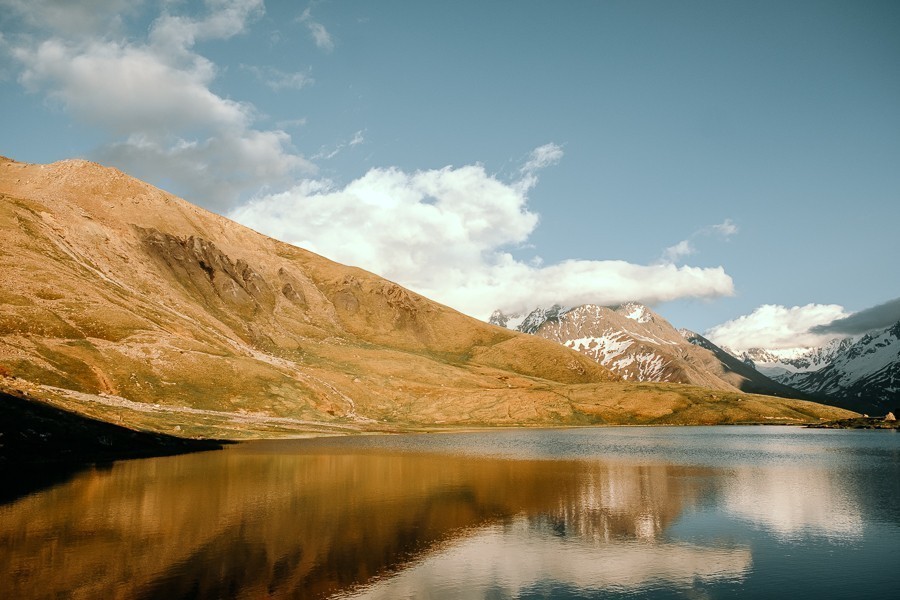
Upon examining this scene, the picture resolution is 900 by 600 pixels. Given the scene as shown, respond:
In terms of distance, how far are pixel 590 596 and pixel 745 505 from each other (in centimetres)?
3083

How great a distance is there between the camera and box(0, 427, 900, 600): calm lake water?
96.7 feet

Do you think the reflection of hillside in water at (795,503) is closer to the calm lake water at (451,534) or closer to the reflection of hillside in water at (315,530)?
the calm lake water at (451,534)

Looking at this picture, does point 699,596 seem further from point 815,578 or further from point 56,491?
point 56,491

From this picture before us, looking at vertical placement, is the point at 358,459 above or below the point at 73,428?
below

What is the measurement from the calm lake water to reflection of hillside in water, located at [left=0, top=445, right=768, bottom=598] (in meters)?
0.16

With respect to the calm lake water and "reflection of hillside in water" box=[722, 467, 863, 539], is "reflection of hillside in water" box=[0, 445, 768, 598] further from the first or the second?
"reflection of hillside in water" box=[722, 467, 863, 539]

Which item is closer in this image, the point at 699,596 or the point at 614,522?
the point at 699,596

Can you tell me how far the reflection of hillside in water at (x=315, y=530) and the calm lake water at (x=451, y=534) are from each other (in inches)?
6.4

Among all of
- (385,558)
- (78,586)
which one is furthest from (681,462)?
(78,586)

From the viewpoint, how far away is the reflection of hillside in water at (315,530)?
101ft

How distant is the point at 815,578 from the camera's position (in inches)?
1208

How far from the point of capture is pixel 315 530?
40938mm

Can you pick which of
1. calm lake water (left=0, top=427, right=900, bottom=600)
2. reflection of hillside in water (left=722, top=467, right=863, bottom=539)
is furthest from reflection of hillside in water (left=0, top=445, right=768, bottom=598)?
reflection of hillside in water (left=722, top=467, right=863, bottom=539)

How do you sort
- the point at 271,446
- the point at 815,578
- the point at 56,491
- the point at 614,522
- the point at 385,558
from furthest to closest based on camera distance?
the point at 271,446 → the point at 56,491 → the point at 614,522 → the point at 385,558 → the point at 815,578
